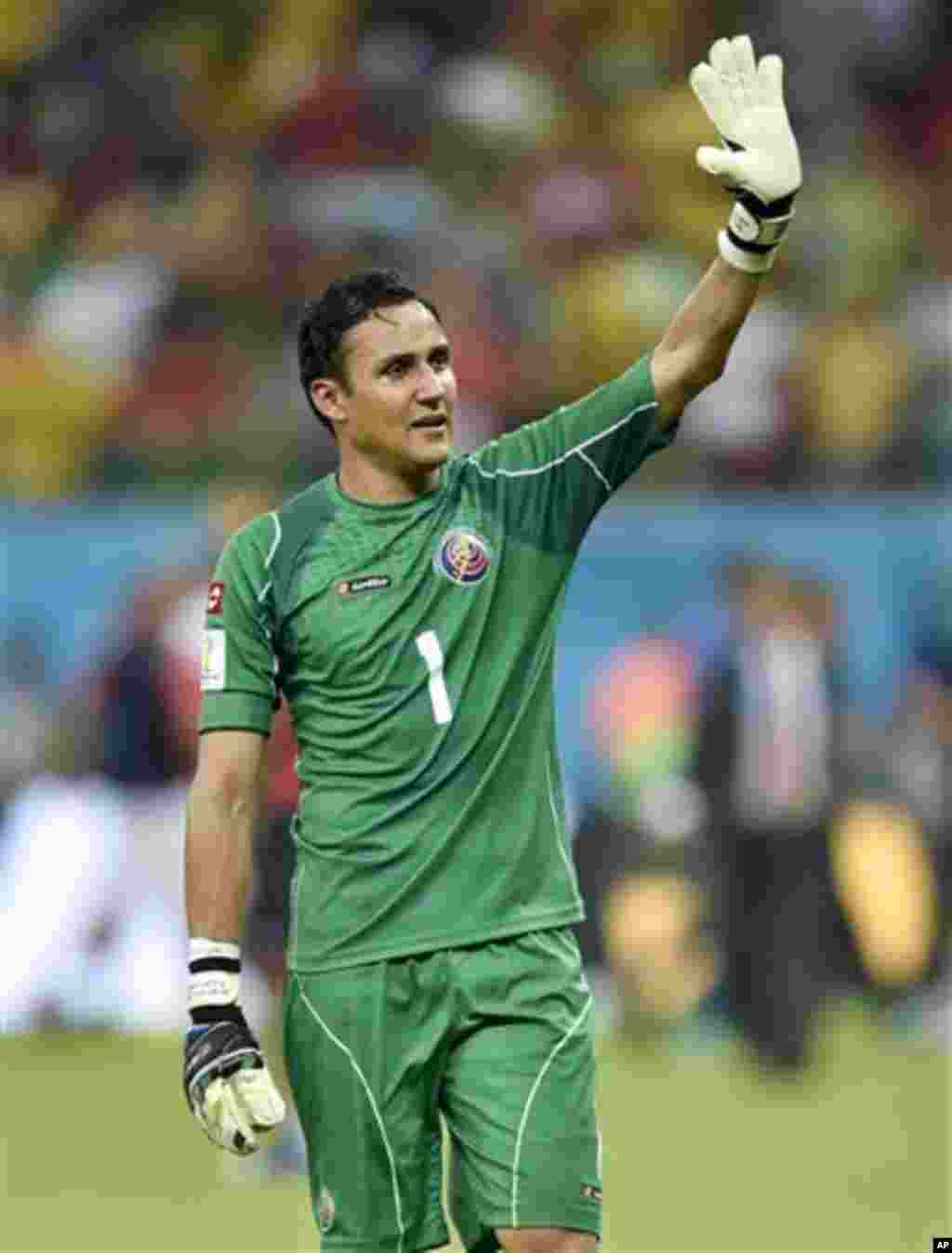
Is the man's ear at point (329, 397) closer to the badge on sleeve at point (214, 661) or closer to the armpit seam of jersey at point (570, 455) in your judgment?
the armpit seam of jersey at point (570, 455)

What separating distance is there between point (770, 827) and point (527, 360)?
79.5 inches

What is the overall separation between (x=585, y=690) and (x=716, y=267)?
542 centimetres

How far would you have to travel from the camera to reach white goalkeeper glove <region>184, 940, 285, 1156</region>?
4605 millimetres

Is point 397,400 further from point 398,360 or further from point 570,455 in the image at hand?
point 570,455

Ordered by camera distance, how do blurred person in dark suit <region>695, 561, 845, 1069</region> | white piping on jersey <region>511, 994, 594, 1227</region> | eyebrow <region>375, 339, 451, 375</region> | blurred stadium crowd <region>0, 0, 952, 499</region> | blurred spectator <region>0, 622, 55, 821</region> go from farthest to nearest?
blurred stadium crowd <region>0, 0, 952, 499</region> < blurred spectator <region>0, 622, 55, 821</region> < blurred person in dark suit <region>695, 561, 845, 1069</region> < eyebrow <region>375, 339, 451, 375</region> < white piping on jersey <region>511, 994, 594, 1227</region>

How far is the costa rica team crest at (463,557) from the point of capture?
15.8ft

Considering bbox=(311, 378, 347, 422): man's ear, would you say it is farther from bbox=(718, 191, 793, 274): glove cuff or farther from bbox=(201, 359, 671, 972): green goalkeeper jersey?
bbox=(718, 191, 793, 274): glove cuff

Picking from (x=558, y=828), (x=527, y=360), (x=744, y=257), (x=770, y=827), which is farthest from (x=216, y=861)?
(x=527, y=360)

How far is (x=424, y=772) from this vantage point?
475 cm

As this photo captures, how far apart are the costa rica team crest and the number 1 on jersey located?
4.2 inches

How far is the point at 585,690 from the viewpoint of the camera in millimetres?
10047

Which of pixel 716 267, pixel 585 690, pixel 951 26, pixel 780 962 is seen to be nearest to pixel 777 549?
pixel 585 690

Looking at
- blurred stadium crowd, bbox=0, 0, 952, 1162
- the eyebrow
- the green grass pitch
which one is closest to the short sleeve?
the eyebrow

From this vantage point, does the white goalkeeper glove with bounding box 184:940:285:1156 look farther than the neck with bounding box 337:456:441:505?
No
